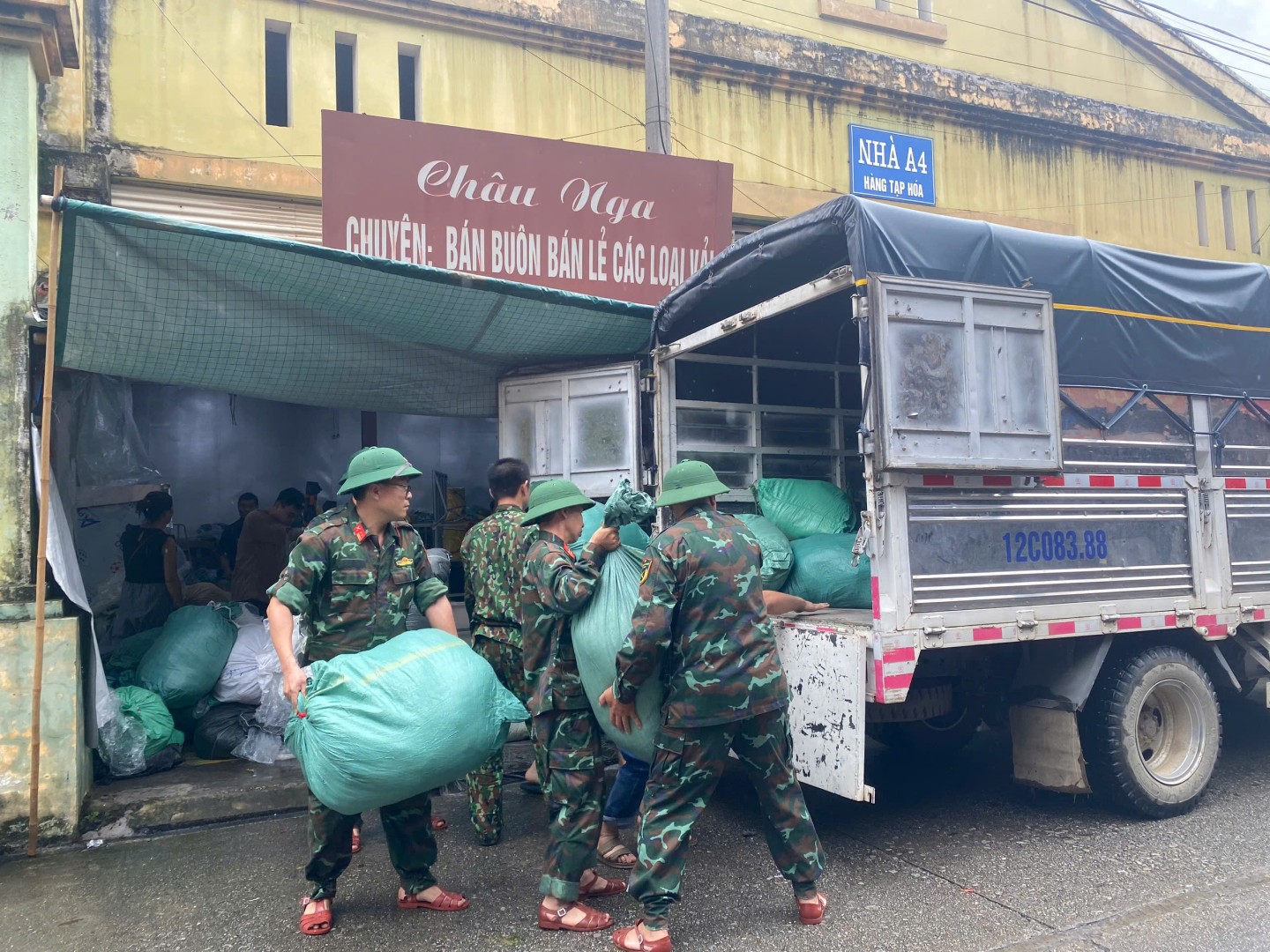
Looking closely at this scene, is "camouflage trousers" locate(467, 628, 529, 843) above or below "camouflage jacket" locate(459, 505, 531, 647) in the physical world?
below

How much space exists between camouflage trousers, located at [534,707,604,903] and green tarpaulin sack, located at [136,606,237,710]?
117 inches

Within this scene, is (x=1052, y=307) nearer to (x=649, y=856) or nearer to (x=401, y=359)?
(x=649, y=856)

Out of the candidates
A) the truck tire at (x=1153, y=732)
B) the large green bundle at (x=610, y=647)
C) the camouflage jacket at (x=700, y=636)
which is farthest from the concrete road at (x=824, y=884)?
the camouflage jacket at (x=700, y=636)

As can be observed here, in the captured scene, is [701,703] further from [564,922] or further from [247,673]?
[247,673]

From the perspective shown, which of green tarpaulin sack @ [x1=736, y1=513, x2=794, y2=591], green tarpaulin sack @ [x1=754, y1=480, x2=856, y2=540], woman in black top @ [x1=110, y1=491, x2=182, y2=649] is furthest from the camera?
woman in black top @ [x1=110, y1=491, x2=182, y2=649]

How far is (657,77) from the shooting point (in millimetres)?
7238

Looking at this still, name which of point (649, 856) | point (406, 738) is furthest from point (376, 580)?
point (649, 856)

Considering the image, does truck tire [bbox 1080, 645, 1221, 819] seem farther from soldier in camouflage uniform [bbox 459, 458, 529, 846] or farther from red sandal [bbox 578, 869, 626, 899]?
soldier in camouflage uniform [bbox 459, 458, 529, 846]

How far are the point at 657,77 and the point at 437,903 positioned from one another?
19.4 ft

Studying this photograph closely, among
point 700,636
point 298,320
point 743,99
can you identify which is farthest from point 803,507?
point 743,99

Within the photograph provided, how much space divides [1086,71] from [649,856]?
13018mm

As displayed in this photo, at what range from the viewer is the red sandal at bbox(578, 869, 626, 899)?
372 cm

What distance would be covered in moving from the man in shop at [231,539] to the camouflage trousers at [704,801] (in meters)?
5.55

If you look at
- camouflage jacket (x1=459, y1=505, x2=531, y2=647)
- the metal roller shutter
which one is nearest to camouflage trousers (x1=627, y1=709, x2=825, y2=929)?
camouflage jacket (x1=459, y1=505, x2=531, y2=647)
